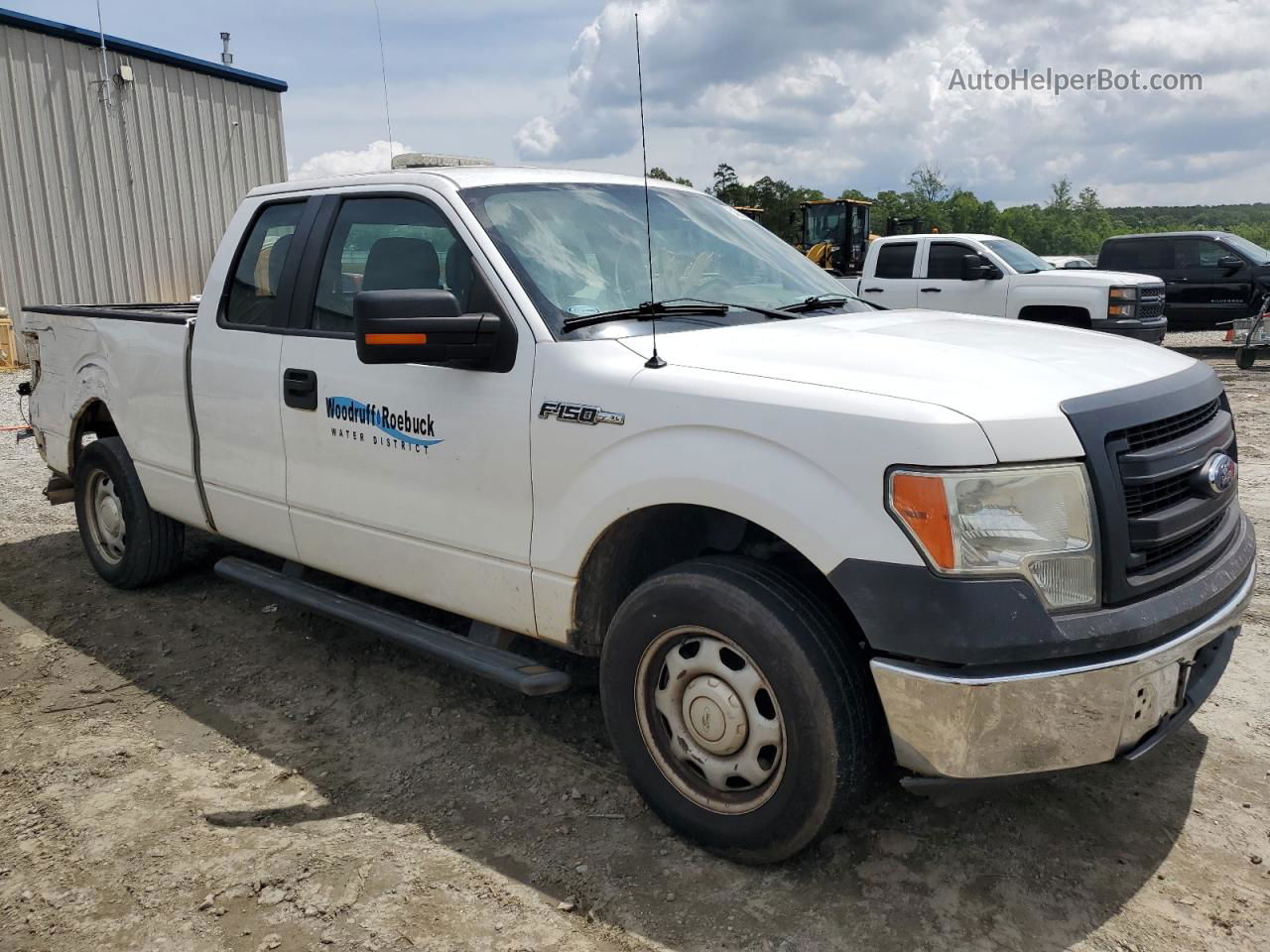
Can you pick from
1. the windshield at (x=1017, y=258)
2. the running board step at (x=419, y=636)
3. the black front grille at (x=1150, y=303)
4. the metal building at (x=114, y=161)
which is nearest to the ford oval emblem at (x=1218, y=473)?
the running board step at (x=419, y=636)

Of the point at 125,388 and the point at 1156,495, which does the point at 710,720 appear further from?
the point at 125,388

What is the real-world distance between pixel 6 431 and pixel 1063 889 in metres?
10.4

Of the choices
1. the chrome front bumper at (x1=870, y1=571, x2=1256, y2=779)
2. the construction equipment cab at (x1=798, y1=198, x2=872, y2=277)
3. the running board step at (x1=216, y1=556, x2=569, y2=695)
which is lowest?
the running board step at (x1=216, y1=556, x2=569, y2=695)

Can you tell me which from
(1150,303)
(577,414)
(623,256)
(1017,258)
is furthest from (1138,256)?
(577,414)

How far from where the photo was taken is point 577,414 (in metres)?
3.02

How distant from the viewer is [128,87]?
15547mm

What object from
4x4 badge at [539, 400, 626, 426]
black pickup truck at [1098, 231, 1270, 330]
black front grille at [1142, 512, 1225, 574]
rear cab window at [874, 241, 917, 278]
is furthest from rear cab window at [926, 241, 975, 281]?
4x4 badge at [539, 400, 626, 426]

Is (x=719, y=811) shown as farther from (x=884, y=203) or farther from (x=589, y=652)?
(x=884, y=203)

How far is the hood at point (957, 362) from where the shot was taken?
2451mm

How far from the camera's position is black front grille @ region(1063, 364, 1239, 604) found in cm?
246

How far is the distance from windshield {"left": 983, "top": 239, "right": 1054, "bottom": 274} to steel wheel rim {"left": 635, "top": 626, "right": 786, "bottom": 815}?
11.6 meters

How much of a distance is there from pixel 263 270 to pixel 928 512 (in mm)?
3068

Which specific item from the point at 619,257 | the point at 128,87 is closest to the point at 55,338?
the point at 619,257

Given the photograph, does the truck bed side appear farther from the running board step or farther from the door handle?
the door handle
